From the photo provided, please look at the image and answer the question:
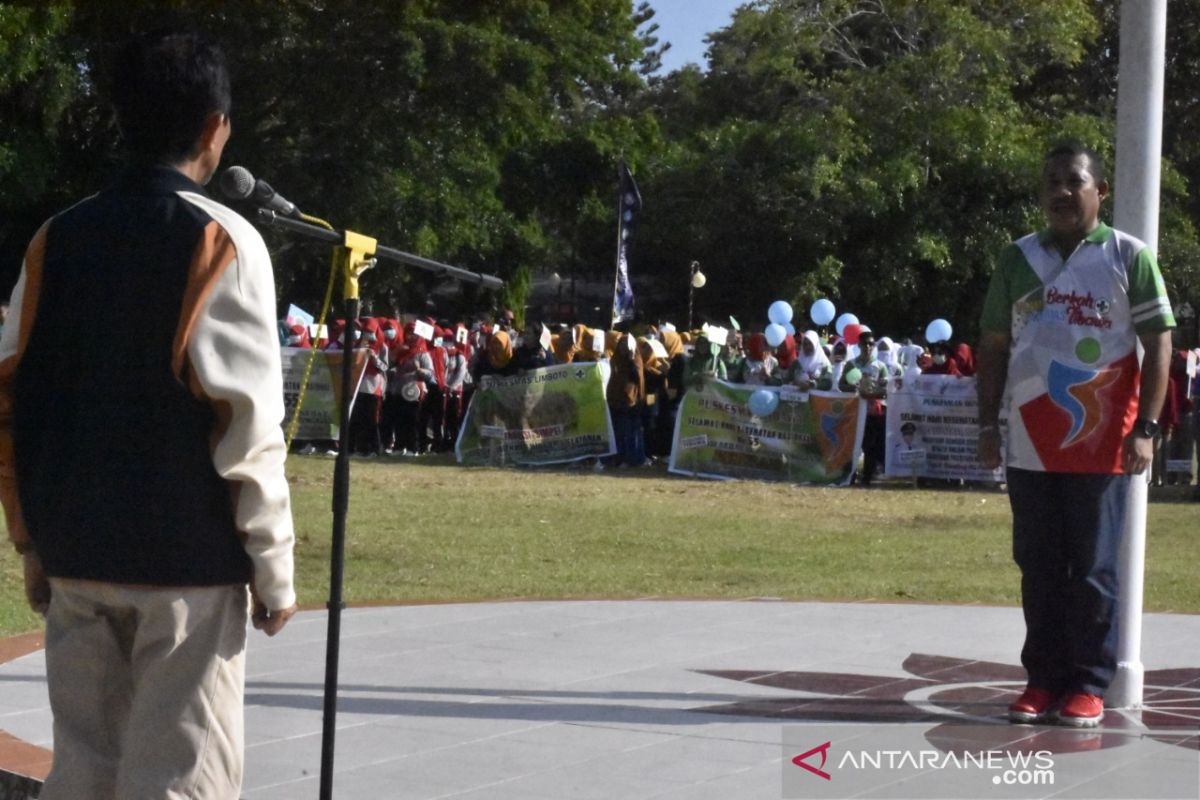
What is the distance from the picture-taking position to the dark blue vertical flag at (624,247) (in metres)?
31.2

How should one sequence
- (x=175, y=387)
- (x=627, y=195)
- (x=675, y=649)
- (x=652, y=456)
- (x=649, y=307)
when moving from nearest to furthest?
(x=175, y=387) → (x=675, y=649) → (x=652, y=456) → (x=627, y=195) → (x=649, y=307)

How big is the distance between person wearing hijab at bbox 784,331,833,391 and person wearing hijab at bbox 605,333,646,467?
2.00 meters

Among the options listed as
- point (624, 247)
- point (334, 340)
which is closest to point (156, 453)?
point (334, 340)

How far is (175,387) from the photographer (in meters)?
→ 3.17

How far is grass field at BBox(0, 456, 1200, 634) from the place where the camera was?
33.7 ft

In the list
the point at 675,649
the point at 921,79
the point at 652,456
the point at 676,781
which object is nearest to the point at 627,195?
the point at 921,79

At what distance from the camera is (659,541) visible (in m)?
13.3

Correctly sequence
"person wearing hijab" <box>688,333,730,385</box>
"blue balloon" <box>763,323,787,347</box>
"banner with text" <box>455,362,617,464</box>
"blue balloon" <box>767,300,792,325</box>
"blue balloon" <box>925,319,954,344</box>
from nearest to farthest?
"person wearing hijab" <box>688,333,730,385</box> < "blue balloon" <box>763,323,787,347</box> < "banner with text" <box>455,362,617,464</box> < "blue balloon" <box>925,319,954,344</box> < "blue balloon" <box>767,300,792,325</box>

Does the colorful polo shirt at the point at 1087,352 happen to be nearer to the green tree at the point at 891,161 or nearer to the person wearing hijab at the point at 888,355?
the person wearing hijab at the point at 888,355

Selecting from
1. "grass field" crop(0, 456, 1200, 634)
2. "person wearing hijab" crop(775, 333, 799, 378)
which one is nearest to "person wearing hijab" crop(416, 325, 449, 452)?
"grass field" crop(0, 456, 1200, 634)

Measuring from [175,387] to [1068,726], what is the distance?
11.7 feet

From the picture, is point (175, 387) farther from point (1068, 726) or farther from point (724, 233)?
point (724, 233)

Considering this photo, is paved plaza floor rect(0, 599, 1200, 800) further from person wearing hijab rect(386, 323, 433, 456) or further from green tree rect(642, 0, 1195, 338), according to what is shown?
green tree rect(642, 0, 1195, 338)

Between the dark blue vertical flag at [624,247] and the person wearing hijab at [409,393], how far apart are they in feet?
24.2
